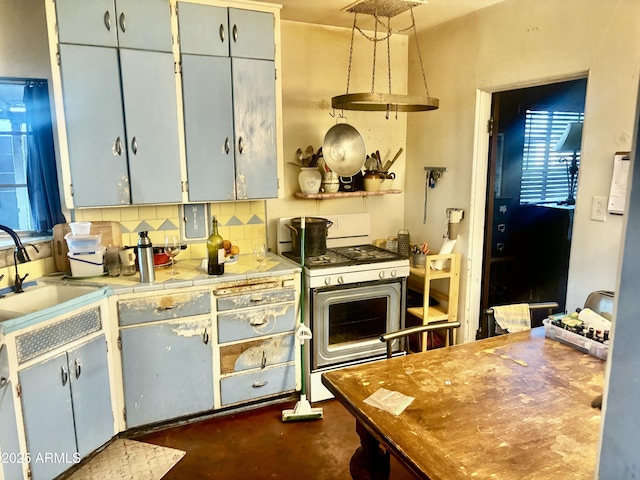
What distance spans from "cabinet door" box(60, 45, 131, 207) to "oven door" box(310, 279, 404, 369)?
4.61ft

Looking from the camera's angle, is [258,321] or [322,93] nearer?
[258,321]

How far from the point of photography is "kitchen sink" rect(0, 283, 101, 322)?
235 cm

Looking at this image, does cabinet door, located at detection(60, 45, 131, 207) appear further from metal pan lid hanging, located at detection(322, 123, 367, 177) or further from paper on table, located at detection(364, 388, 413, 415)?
paper on table, located at detection(364, 388, 413, 415)

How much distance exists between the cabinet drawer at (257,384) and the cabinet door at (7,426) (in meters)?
1.09

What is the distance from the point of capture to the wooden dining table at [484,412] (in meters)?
1.25

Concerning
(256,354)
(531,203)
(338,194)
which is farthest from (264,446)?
(531,203)

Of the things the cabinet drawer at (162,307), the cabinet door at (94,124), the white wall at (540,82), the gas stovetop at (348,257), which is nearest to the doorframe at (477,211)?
the white wall at (540,82)

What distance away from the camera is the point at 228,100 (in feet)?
9.36

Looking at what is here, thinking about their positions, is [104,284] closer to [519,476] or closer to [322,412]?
[322,412]

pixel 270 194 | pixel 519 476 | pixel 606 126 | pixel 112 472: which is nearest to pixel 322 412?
pixel 112 472

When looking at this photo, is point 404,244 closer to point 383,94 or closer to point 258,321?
point 258,321

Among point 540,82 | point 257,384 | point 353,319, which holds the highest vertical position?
point 540,82

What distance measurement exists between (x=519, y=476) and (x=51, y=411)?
2.08 metres

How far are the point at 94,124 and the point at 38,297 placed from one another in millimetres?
1015
